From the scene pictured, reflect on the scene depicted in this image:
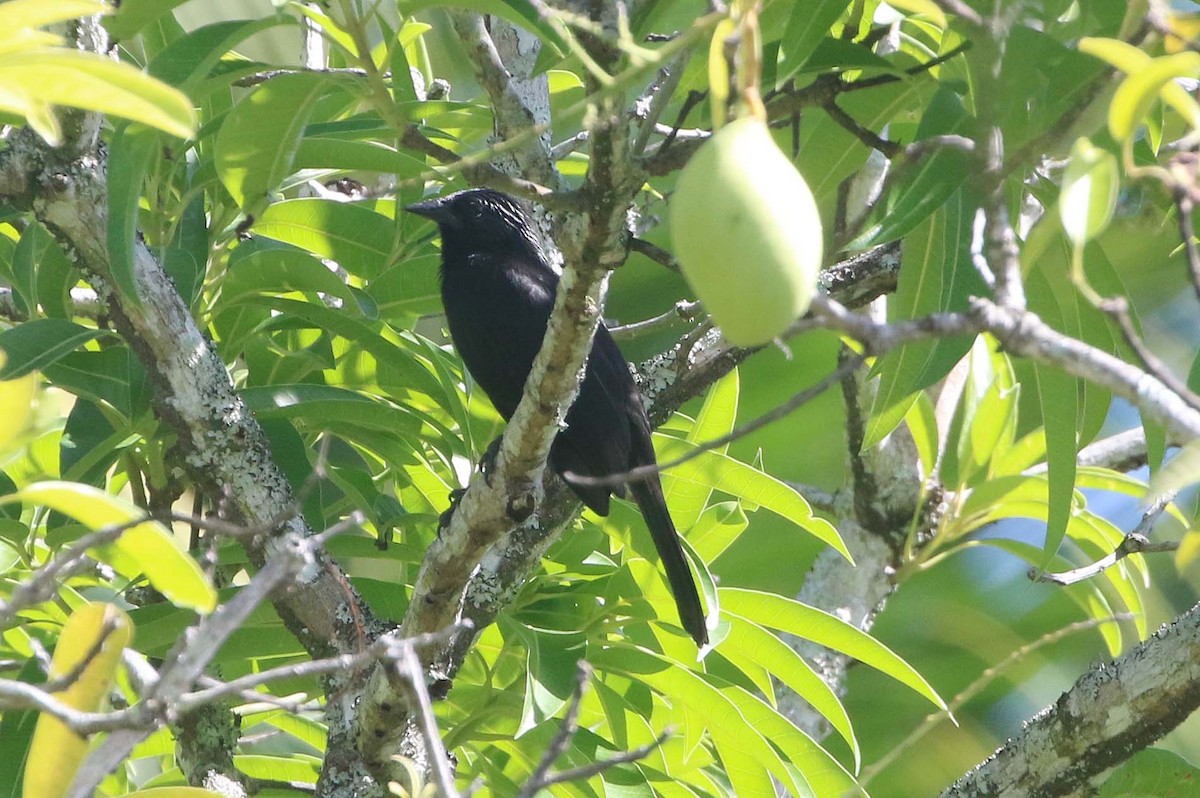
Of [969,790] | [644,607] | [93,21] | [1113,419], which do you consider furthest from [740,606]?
[1113,419]

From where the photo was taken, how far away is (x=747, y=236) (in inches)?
37.7

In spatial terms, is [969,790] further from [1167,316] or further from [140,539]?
[1167,316]

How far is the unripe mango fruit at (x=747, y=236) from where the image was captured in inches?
37.9

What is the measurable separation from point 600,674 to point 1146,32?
1.96m

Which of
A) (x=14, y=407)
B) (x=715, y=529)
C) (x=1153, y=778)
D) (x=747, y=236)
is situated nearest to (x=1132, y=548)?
(x=1153, y=778)

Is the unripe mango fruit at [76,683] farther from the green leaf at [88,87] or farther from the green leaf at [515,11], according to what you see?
the green leaf at [515,11]

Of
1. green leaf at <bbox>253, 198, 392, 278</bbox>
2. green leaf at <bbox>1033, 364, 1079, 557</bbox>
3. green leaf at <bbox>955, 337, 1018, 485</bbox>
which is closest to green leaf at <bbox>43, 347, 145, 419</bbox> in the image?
green leaf at <bbox>253, 198, 392, 278</bbox>

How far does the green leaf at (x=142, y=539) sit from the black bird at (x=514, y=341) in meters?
2.01

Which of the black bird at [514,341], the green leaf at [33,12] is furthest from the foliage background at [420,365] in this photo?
the green leaf at [33,12]

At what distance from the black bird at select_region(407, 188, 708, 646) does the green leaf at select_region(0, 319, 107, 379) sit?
4.06 feet

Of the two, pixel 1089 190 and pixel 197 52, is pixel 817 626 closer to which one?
pixel 197 52

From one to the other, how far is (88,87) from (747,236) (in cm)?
62

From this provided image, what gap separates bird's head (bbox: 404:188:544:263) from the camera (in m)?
4.18

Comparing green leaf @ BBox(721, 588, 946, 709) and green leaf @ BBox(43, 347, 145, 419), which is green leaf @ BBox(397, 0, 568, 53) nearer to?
green leaf @ BBox(43, 347, 145, 419)
